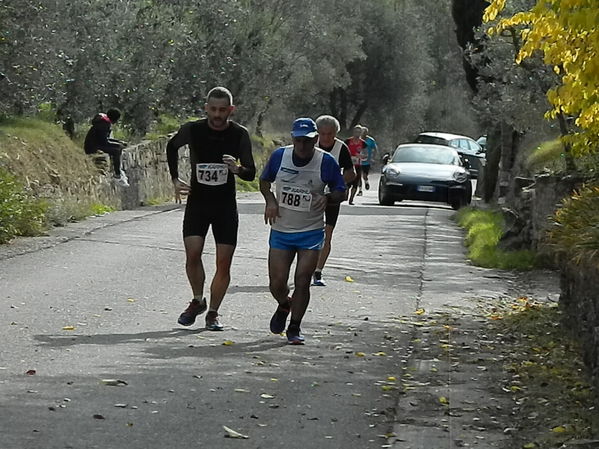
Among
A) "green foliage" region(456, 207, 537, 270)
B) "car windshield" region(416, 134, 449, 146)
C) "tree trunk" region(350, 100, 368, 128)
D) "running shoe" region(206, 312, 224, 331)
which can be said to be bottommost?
"running shoe" region(206, 312, 224, 331)

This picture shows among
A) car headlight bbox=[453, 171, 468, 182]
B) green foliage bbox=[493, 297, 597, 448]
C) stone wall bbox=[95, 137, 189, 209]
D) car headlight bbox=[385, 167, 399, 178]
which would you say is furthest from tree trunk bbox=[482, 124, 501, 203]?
green foliage bbox=[493, 297, 597, 448]

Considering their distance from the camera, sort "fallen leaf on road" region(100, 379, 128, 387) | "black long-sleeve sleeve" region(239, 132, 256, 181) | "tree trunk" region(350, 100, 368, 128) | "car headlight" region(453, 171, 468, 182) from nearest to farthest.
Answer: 1. "fallen leaf on road" region(100, 379, 128, 387)
2. "black long-sleeve sleeve" region(239, 132, 256, 181)
3. "car headlight" region(453, 171, 468, 182)
4. "tree trunk" region(350, 100, 368, 128)

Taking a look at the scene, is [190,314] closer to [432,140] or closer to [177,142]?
[177,142]

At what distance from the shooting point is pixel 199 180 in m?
11.4

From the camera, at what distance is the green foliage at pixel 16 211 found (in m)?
18.3

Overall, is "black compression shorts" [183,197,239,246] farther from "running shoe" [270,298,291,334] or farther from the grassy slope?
the grassy slope

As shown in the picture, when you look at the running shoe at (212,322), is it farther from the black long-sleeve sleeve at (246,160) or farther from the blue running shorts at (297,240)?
the black long-sleeve sleeve at (246,160)

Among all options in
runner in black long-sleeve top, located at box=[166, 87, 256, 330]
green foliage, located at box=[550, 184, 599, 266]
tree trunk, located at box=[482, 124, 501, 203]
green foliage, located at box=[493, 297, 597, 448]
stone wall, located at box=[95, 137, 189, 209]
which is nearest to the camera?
green foliage, located at box=[493, 297, 597, 448]

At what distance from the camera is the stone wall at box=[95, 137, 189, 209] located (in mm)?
26812

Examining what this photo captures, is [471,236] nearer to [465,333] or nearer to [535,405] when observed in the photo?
[465,333]

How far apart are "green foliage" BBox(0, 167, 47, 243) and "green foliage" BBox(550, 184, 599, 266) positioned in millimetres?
8334

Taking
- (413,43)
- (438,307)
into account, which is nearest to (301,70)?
(413,43)

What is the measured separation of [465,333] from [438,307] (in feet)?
5.71

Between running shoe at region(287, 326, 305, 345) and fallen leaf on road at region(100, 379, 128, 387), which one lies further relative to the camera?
running shoe at region(287, 326, 305, 345)
